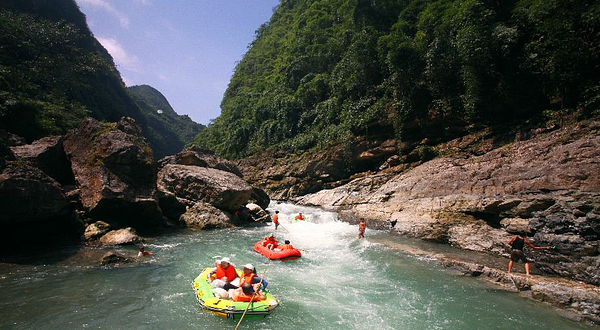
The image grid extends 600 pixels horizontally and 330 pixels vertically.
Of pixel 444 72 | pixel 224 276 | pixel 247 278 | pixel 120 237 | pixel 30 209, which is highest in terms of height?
pixel 444 72

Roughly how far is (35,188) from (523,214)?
55.7 ft

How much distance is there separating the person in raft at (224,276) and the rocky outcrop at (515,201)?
934 centimetres

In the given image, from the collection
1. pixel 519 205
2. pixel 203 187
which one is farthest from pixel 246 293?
pixel 203 187

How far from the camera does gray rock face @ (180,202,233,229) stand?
15.6 meters

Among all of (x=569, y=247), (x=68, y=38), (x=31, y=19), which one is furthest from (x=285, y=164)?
(x=31, y=19)

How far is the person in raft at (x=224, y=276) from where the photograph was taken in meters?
7.27

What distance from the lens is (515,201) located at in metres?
11.5

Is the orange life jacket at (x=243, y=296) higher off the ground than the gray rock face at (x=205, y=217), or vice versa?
the gray rock face at (x=205, y=217)

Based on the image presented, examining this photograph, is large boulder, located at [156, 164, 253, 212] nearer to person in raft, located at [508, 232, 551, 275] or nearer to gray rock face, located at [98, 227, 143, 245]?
gray rock face, located at [98, 227, 143, 245]

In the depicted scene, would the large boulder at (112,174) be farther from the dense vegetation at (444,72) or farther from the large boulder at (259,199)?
the dense vegetation at (444,72)

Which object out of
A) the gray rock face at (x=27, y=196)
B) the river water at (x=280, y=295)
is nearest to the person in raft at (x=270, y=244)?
the river water at (x=280, y=295)

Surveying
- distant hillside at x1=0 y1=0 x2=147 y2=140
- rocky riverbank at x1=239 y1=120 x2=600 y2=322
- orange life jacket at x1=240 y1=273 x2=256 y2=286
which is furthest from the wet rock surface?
distant hillside at x1=0 y1=0 x2=147 y2=140

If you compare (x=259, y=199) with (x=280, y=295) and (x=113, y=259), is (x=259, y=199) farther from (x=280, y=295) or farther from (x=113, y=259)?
(x=280, y=295)

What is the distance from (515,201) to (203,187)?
14.9 m
